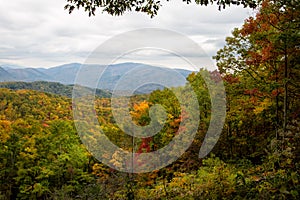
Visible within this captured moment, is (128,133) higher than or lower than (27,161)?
higher

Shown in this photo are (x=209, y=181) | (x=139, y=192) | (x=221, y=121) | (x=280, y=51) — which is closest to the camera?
(x=209, y=181)

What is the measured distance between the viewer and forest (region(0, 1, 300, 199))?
595 centimetres

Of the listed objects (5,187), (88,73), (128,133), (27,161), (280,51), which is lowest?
(5,187)

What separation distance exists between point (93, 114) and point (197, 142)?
11.2m

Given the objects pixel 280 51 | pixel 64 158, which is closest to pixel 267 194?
pixel 280 51

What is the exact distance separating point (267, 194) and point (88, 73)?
27.7 ft

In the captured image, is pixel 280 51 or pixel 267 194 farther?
pixel 280 51

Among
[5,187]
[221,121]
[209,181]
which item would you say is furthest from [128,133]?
[209,181]

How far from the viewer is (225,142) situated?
16297 mm

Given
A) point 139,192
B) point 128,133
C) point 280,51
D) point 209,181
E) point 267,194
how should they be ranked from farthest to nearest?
point 128,133 → point 280,51 → point 139,192 → point 209,181 → point 267,194

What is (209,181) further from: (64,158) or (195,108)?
(64,158)

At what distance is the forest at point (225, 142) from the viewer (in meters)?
5.95

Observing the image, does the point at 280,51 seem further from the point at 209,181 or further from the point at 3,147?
the point at 3,147

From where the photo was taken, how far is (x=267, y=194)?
4.46 m
